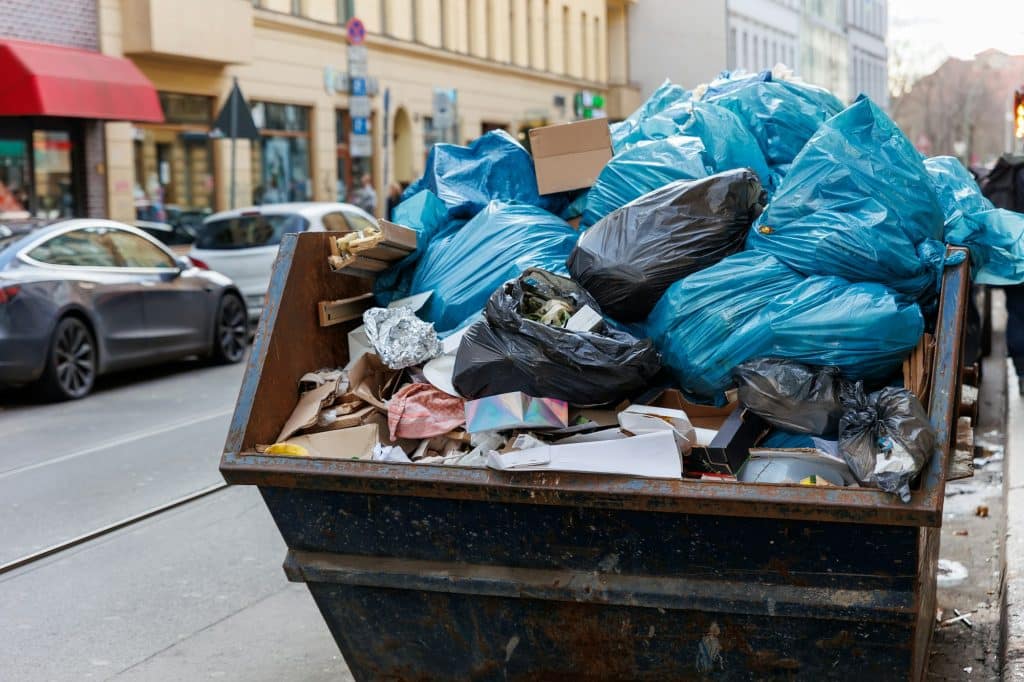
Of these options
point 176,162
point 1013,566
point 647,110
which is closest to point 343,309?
point 647,110

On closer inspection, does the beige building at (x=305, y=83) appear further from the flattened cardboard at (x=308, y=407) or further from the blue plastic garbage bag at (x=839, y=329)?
the blue plastic garbage bag at (x=839, y=329)

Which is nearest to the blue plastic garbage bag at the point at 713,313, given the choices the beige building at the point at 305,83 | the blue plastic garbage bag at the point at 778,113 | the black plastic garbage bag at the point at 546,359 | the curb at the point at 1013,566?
the black plastic garbage bag at the point at 546,359

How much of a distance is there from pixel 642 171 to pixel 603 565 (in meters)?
1.75

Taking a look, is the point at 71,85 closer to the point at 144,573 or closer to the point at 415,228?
the point at 144,573

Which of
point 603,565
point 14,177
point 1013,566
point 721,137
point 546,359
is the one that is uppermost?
point 14,177

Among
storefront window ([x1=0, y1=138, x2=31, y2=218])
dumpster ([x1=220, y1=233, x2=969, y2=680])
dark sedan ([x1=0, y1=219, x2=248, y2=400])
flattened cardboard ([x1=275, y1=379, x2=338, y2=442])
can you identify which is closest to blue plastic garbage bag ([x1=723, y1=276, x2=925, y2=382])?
dumpster ([x1=220, y1=233, x2=969, y2=680])

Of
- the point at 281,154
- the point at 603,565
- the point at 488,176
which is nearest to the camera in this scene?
the point at 603,565

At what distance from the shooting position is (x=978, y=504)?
713cm

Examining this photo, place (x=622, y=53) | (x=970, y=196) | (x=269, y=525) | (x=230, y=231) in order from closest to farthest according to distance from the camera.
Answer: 1. (x=970, y=196)
2. (x=269, y=525)
3. (x=230, y=231)
4. (x=622, y=53)

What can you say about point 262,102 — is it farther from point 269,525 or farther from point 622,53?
point 622,53

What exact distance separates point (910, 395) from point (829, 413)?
32 centimetres

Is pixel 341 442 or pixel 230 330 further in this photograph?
pixel 230 330

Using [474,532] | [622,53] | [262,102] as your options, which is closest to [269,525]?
[474,532]

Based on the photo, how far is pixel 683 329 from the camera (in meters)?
3.83
